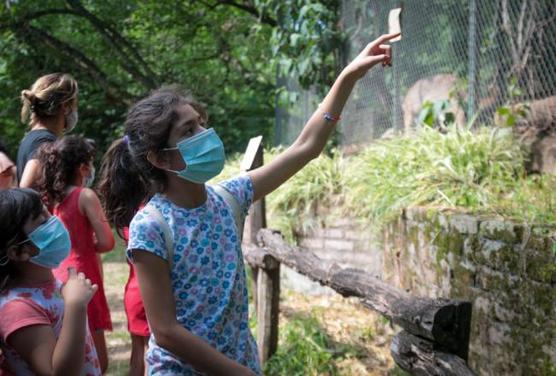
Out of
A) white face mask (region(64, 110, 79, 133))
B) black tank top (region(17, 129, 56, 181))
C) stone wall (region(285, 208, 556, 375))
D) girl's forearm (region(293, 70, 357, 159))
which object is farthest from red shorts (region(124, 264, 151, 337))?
stone wall (region(285, 208, 556, 375))

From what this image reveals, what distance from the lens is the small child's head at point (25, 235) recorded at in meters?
1.91

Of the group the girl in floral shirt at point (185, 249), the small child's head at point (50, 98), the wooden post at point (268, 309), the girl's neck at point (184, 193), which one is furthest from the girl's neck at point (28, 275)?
the wooden post at point (268, 309)

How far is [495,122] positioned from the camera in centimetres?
511

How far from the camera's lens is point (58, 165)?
10.2 ft

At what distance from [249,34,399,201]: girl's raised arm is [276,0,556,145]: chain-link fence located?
118 inches

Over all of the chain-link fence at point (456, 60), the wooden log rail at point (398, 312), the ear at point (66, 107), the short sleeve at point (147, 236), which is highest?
the chain-link fence at point (456, 60)

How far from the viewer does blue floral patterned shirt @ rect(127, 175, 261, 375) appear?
5.99ft

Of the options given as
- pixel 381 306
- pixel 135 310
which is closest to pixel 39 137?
pixel 135 310

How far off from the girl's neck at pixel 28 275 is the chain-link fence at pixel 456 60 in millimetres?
4023

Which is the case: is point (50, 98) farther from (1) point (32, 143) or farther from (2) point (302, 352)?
(2) point (302, 352)

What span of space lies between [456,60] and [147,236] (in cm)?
455

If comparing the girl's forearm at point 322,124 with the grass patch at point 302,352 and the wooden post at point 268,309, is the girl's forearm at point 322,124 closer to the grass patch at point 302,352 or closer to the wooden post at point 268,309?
the wooden post at point 268,309

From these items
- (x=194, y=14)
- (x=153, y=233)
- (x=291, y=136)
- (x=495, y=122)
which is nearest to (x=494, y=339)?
(x=495, y=122)

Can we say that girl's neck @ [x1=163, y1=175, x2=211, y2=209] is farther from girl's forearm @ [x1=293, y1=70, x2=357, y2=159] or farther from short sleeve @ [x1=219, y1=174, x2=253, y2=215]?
girl's forearm @ [x1=293, y1=70, x2=357, y2=159]
